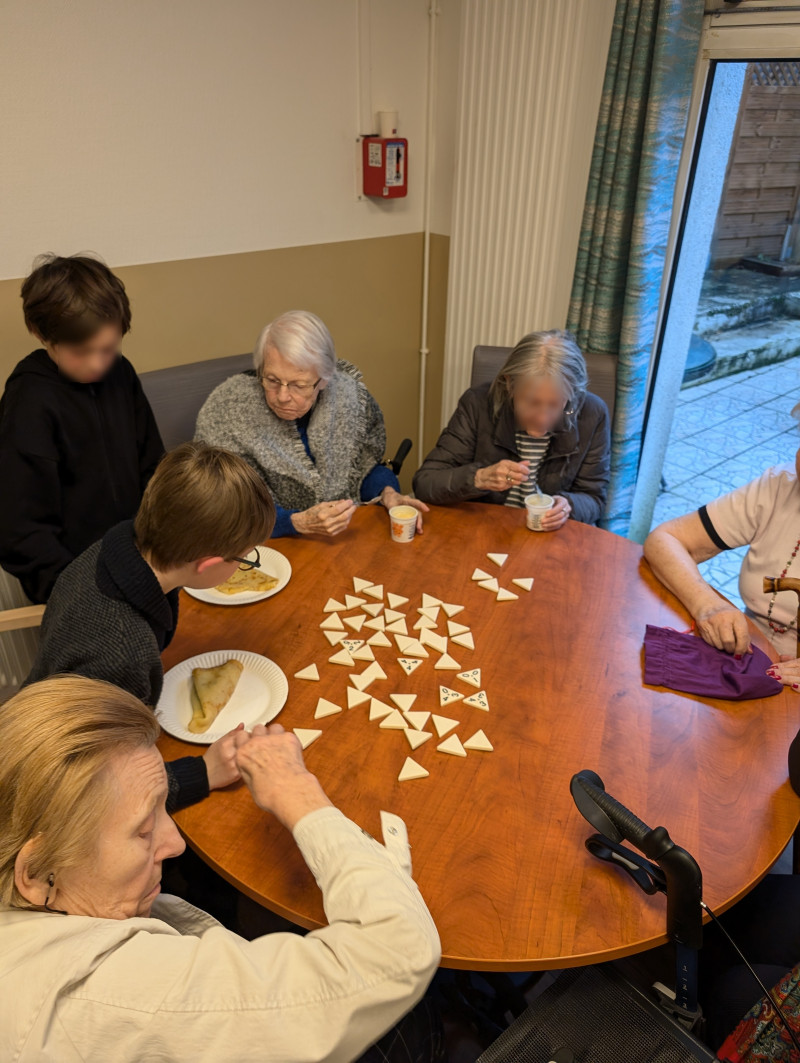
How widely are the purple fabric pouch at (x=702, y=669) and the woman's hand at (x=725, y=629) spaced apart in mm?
18

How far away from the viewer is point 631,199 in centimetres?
287

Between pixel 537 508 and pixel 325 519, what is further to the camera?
pixel 537 508

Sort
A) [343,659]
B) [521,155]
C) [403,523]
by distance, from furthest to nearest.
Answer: [521,155], [403,523], [343,659]

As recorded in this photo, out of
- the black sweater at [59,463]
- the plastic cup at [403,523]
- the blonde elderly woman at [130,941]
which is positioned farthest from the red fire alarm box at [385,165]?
the blonde elderly woman at [130,941]

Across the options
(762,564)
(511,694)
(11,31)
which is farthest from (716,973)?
Answer: (11,31)

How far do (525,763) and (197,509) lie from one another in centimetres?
82

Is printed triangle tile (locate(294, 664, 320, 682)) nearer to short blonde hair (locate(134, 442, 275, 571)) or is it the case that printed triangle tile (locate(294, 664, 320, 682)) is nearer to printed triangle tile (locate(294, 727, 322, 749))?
printed triangle tile (locate(294, 727, 322, 749))

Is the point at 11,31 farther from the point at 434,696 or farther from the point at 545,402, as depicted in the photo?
the point at 434,696

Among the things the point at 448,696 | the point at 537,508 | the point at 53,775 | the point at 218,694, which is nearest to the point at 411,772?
the point at 448,696

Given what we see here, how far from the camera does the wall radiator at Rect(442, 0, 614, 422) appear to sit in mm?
2967

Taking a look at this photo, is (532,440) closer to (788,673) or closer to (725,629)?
(725,629)

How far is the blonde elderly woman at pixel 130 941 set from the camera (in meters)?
0.84

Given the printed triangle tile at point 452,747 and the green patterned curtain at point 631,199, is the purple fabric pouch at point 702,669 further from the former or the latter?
the green patterned curtain at point 631,199

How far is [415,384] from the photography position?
4.07 m
